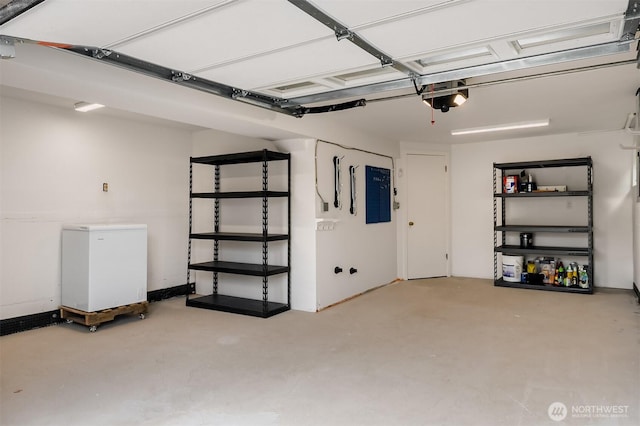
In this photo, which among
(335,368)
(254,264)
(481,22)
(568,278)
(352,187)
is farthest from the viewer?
(568,278)

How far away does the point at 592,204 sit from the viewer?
623 cm

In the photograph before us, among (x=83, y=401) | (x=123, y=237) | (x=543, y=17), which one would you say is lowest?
(x=83, y=401)

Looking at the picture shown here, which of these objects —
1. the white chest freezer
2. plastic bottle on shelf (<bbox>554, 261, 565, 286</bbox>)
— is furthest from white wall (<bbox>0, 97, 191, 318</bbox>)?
plastic bottle on shelf (<bbox>554, 261, 565, 286</bbox>)

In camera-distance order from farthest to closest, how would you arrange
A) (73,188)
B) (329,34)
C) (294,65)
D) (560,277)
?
(560,277) → (73,188) → (294,65) → (329,34)

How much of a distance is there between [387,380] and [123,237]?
3334 mm

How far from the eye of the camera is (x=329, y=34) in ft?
6.96

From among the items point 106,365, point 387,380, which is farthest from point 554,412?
point 106,365

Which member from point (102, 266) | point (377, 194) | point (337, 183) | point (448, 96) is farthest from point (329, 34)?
point (377, 194)

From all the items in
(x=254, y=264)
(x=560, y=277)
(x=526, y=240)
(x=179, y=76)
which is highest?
(x=179, y=76)

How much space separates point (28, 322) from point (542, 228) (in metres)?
6.69

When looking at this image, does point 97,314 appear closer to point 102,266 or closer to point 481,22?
point 102,266

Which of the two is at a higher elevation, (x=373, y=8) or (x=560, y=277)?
(x=373, y=8)

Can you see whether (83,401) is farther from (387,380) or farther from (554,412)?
(554,412)

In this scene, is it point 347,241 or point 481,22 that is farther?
point 347,241
